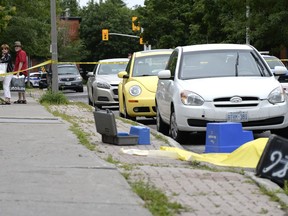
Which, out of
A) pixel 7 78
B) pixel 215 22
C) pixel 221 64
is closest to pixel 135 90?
pixel 221 64

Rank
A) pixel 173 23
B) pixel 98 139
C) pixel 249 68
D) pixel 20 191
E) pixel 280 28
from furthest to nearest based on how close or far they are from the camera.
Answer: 1. pixel 173 23
2. pixel 280 28
3. pixel 249 68
4. pixel 98 139
5. pixel 20 191

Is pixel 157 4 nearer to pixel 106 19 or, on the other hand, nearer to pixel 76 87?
pixel 76 87

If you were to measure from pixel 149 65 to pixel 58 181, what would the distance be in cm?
1060

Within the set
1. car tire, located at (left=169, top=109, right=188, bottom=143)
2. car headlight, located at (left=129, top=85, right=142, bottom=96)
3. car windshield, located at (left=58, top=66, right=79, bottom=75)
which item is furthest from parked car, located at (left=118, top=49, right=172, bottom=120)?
car windshield, located at (left=58, top=66, right=79, bottom=75)

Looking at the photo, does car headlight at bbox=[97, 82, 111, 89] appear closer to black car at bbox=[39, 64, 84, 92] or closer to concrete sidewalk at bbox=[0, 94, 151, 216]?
concrete sidewalk at bbox=[0, 94, 151, 216]

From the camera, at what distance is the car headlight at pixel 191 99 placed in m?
12.1

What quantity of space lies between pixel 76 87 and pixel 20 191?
117 ft

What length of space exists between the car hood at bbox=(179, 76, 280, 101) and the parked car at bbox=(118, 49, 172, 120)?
3.73 metres

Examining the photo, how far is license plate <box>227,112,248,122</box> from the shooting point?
39.2ft

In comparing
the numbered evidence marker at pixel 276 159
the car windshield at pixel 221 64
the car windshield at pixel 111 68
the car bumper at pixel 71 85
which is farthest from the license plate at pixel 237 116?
the car bumper at pixel 71 85

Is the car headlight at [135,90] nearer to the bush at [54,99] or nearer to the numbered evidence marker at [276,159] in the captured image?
the bush at [54,99]

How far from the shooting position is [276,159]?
7777mm

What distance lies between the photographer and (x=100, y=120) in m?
11.1

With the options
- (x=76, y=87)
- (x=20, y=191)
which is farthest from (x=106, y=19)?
(x=20, y=191)
